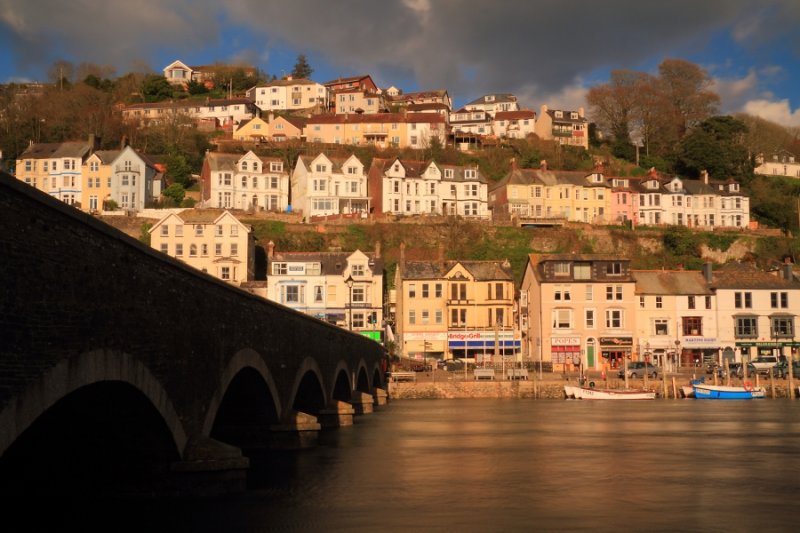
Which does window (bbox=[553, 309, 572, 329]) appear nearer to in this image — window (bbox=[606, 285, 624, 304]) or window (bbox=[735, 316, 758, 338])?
window (bbox=[606, 285, 624, 304])

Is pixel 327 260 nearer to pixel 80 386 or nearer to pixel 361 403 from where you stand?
pixel 361 403

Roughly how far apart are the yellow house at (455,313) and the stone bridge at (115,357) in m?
56.0

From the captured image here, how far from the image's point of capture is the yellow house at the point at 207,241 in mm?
90812

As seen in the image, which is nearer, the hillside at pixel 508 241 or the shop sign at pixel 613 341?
the shop sign at pixel 613 341

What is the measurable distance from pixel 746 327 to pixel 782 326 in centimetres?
346

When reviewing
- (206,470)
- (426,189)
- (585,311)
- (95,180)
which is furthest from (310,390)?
(95,180)

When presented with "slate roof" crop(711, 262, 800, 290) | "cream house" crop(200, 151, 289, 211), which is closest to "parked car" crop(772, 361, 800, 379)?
"slate roof" crop(711, 262, 800, 290)

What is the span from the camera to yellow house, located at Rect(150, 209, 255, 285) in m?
90.8

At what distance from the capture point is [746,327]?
8738 cm

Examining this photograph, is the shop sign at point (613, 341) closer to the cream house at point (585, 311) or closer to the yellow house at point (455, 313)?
the cream house at point (585, 311)

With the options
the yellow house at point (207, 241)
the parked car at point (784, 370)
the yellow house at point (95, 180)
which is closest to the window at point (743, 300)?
the parked car at point (784, 370)

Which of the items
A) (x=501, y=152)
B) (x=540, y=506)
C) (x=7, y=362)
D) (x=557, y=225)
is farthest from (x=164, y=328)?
(x=501, y=152)

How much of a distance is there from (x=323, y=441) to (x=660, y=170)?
102352mm

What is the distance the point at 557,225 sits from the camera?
108562mm
